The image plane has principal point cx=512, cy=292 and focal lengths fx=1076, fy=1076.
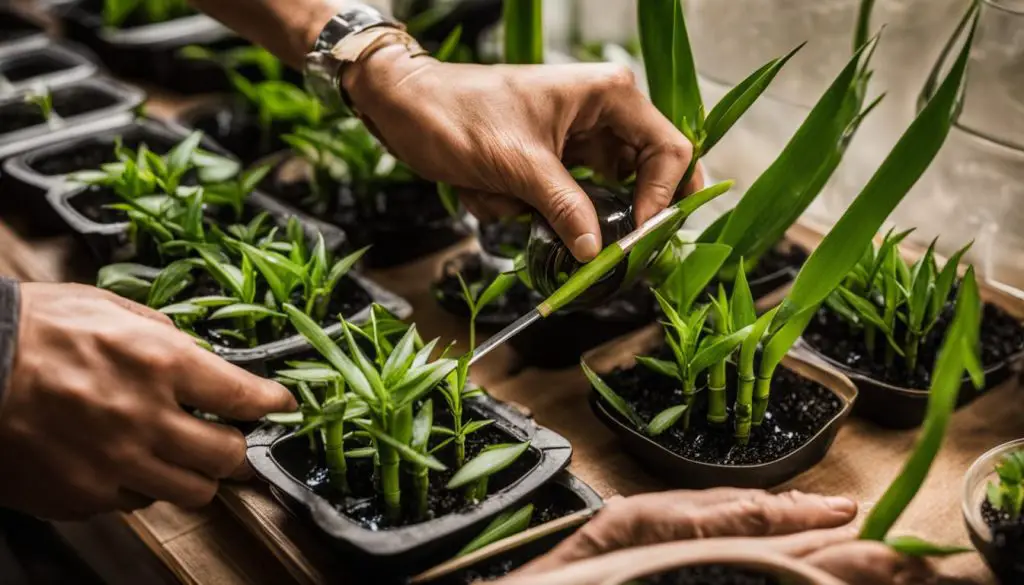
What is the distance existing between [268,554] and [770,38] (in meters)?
0.83

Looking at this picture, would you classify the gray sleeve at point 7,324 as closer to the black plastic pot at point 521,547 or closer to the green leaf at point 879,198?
the black plastic pot at point 521,547

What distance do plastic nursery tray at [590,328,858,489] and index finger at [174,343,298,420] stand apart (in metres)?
0.32

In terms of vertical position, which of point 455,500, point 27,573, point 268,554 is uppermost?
point 455,500

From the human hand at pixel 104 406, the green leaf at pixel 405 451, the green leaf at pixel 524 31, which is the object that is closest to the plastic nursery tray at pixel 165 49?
the green leaf at pixel 524 31

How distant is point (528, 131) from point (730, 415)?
0.33 metres

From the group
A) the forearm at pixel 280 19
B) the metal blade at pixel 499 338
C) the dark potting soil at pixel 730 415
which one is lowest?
the dark potting soil at pixel 730 415

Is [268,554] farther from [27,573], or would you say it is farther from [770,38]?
[770,38]

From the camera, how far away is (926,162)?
863mm

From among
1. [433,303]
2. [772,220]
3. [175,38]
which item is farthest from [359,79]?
[175,38]

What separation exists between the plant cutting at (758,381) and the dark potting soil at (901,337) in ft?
0.24

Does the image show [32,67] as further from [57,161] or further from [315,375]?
[315,375]

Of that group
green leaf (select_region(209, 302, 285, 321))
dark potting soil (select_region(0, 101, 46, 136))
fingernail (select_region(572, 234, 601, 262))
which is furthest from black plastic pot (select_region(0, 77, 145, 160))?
fingernail (select_region(572, 234, 601, 262))

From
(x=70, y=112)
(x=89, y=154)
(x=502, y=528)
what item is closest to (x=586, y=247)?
(x=502, y=528)

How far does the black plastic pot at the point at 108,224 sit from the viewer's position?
121 cm
